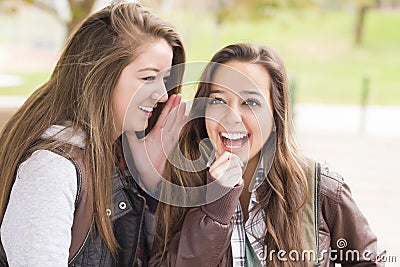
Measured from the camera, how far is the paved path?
4.46 m

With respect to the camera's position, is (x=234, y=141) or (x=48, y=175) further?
(x=234, y=141)

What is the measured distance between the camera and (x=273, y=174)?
165 cm

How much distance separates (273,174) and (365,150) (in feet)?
17.7

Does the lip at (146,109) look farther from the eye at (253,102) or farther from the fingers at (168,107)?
the eye at (253,102)

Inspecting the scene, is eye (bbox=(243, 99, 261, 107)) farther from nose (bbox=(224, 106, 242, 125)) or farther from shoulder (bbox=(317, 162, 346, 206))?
shoulder (bbox=(317, 162, 346, 206))

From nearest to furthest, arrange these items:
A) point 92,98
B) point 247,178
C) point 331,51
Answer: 1. point 92,98
2. point 247,178
3. point 331,51

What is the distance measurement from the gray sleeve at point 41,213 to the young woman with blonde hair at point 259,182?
25 centimetres

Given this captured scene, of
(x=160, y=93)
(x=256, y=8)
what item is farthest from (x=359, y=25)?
(x=160, y=93)

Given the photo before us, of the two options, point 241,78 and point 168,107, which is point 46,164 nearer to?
point 168,107

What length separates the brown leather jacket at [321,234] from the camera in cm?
153

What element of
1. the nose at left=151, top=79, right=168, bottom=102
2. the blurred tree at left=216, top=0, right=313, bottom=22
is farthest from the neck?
the blurred tree at left=216, top=0, right=313, bottom=22

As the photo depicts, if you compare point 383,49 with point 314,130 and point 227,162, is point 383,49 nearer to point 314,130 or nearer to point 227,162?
point 314,130

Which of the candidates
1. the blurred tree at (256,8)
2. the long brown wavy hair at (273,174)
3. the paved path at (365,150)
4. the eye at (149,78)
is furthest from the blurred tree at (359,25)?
the eye at (149,78)

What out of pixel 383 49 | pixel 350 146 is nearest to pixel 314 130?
pixel 350 146
